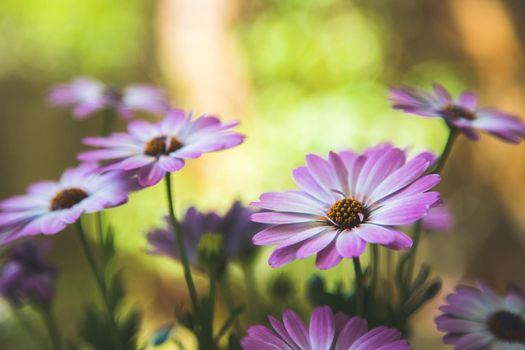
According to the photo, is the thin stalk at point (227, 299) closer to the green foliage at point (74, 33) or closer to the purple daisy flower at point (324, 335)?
the purple daisy flower at point (324, 335)

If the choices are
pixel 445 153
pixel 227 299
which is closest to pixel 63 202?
pixel 227 299

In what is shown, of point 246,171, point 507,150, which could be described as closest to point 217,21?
point 246,171

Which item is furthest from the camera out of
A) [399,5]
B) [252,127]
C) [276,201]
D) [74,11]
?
[399,5]

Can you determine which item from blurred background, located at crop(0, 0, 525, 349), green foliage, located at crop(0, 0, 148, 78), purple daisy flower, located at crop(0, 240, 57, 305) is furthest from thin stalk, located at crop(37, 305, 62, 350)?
green foliage, located at crop(0, 0, 148, 78)

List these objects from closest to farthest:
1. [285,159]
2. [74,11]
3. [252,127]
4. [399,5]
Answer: [285,159]
[252,127]
[74,11]
[399,5]

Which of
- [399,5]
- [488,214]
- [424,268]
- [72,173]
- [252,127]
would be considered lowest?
[424,268]

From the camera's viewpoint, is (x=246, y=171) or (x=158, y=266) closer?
(x=246, y=171)

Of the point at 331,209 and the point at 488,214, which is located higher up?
the point at 488,214

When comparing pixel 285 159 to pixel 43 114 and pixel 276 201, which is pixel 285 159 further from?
pixel 276 201
